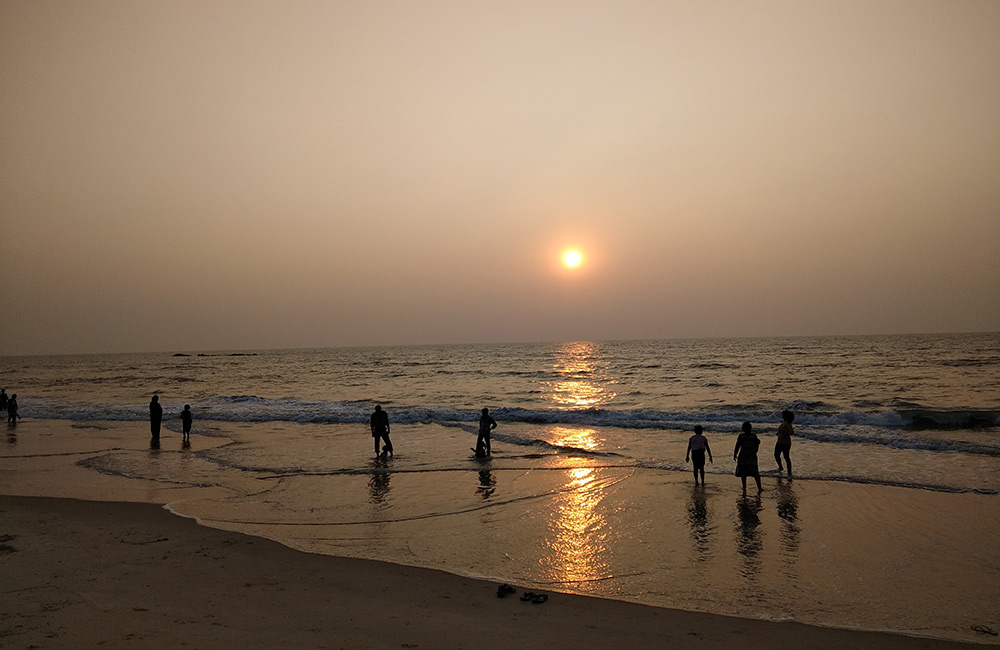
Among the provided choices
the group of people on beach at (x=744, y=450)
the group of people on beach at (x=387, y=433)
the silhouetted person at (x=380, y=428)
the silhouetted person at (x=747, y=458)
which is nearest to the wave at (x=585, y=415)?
the group of people on beach at (x=387, y=433)

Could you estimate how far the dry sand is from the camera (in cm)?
592

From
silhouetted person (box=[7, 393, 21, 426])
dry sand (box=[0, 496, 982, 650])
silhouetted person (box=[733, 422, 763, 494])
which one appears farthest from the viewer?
silhouetted person (box=[7, 393, 21, 426])

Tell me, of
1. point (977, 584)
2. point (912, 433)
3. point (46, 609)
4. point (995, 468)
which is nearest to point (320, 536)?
point (46, 609)

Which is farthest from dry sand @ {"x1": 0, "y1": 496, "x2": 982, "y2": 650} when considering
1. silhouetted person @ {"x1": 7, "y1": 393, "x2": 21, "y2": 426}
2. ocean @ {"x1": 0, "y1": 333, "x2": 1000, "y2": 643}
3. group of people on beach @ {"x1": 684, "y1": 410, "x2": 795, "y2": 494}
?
silhouetted person @ {"x1": 7, "y1": 393, "x2": 21, "y2": 426}

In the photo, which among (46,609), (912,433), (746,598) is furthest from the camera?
(912,433)

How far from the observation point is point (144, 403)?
40.6m

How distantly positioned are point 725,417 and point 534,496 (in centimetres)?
→ 1918

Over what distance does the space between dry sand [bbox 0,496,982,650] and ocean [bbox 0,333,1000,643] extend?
1.74 ft

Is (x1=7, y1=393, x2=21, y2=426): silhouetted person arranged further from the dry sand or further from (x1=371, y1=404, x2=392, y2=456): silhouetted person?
the dry sand

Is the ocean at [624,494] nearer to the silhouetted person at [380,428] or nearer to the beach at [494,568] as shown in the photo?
the beach at [494,568]

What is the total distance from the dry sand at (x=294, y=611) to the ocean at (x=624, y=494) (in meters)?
0.53

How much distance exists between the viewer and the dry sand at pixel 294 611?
19.4ft

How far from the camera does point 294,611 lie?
21.9 feet

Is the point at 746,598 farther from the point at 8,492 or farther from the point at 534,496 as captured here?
the point at 8,492
